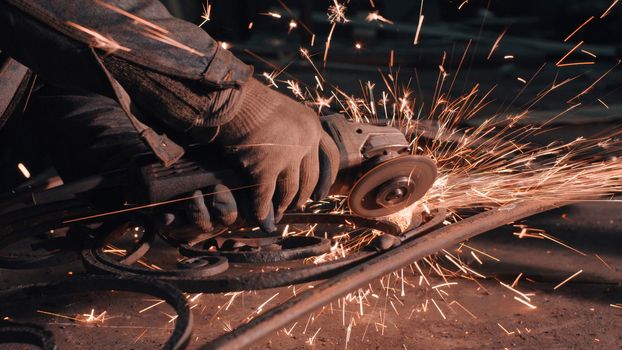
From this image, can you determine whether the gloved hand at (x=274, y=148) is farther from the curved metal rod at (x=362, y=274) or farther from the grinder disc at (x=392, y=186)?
the curved metal rod at (x=362, y=274)

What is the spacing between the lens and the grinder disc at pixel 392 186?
2.39 m

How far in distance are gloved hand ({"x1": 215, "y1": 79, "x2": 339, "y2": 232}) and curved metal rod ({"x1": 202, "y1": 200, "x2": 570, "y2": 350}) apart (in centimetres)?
33

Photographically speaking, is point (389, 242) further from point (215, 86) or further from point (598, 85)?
point (598, 85)

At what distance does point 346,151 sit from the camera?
2361 millimetres

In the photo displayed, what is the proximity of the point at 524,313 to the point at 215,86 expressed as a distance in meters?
1.28

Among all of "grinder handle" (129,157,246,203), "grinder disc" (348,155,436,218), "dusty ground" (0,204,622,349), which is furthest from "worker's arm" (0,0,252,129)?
"dusty ground" (0,204,622,349)

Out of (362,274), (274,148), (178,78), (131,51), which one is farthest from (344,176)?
(131,51)

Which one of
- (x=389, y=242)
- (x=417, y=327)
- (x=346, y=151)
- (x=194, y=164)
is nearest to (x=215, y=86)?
(x=194, y=164)

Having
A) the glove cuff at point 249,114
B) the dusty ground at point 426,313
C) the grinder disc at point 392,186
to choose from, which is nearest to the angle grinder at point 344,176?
the grinder disc at point 392,186

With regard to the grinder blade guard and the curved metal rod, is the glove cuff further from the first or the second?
the curved metal rod

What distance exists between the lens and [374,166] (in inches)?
94.1

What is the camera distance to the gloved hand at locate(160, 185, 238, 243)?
7.14 feet

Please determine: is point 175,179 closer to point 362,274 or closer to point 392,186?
point 362,274

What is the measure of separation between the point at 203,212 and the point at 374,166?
56 cm
